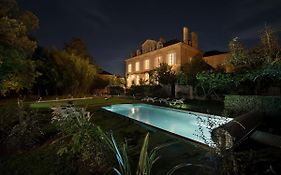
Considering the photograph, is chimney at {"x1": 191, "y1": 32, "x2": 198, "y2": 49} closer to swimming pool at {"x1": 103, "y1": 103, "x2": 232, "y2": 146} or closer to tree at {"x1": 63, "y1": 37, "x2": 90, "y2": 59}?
swimming pool at {"x1": 103, "y1": 103, "x2": 232, "y2": 146}

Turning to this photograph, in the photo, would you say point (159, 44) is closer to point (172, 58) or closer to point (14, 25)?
point (172, 58)

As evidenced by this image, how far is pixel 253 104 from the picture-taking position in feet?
25.7

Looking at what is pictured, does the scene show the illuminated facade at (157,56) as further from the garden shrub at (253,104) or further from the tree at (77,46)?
the garden shrub at (253,104)

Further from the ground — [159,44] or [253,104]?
[159,44]

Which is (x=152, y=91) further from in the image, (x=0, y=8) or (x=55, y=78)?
(x=0, y=8)

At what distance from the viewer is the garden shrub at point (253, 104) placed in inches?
270

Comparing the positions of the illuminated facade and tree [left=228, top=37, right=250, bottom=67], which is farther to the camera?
the illuminated facade

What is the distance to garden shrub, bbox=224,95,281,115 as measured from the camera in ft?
22.5

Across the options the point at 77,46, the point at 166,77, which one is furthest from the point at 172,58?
the point at 77,46

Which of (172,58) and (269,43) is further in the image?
(172,58)

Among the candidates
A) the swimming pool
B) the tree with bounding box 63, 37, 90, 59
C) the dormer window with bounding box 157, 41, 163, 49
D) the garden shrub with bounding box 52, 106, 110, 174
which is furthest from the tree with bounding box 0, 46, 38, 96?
the dormer window with bounding box 157, 41, 163, 49


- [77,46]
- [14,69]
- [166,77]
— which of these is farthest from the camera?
[77,46]

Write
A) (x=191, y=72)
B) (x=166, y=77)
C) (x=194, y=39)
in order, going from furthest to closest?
(x=194, y=39), (x=166, y=77), (x=191, y=72)

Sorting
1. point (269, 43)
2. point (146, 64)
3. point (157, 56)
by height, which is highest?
point (157, 56)
